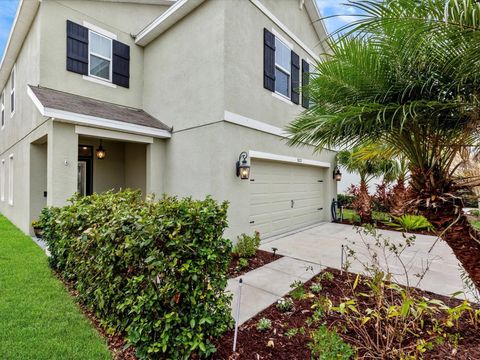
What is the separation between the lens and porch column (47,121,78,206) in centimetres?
603

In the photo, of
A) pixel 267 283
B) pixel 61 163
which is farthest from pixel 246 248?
pixel 61 163

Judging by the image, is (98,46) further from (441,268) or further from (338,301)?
(441,268)

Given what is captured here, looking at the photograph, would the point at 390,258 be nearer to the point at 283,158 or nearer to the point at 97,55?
the point at 283,158

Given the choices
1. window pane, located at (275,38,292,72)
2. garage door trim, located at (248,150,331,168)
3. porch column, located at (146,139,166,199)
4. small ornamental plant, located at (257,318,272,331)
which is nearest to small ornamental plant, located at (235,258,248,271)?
small ornamental plant, located at (257,318,272,331)

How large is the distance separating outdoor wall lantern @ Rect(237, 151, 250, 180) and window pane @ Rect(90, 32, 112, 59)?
6039mm

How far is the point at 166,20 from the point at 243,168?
17.2 feet

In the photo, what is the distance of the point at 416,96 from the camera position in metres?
2.66

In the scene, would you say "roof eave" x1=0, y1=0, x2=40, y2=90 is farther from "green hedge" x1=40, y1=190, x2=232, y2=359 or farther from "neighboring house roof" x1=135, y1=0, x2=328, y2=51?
"green hedge" x1=40, y1=190, x2=232, y2=359

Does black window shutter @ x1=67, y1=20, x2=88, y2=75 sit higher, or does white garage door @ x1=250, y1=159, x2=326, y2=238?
black window shutter @ x1=67, y1=20, x2=88, y2=75

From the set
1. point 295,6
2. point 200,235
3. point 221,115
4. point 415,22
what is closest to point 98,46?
point 221,115

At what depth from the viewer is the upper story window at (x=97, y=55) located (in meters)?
7.99

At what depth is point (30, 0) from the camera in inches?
297

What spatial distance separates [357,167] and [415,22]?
31.9 feet

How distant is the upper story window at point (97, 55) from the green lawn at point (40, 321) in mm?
6056
